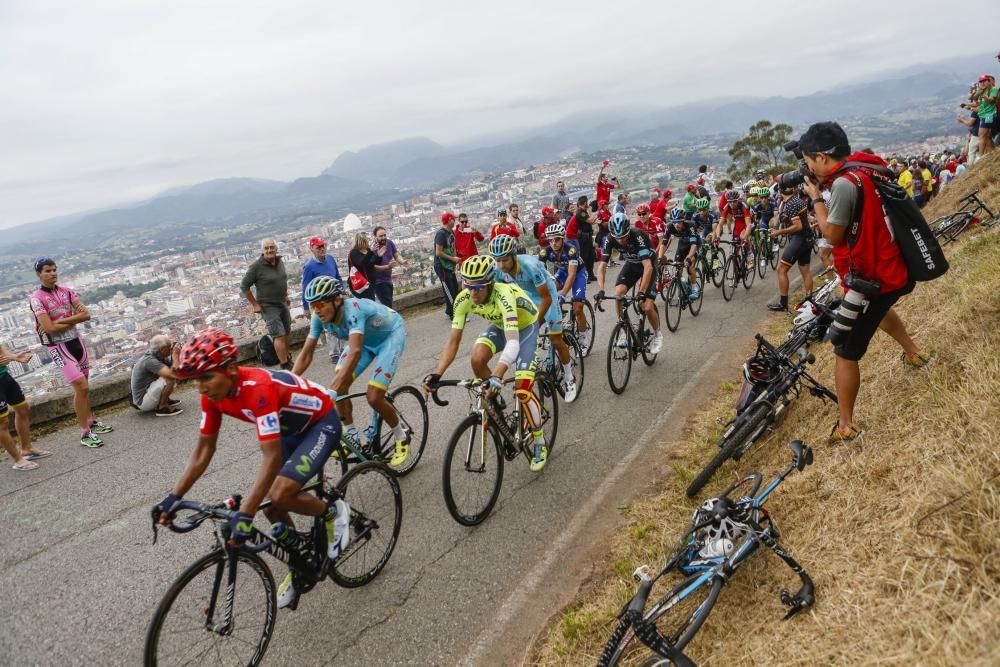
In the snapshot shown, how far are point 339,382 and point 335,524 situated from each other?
4.90 feet

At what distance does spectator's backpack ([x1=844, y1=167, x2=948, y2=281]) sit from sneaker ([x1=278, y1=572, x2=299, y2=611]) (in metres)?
4.58

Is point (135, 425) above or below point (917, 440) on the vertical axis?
below

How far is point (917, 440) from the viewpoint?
3.18 m

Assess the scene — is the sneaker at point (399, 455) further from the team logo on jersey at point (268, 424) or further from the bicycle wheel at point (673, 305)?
the bicycle wheel at point (673, 305)

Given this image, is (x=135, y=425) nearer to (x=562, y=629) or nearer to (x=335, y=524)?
(x=335, y=524)

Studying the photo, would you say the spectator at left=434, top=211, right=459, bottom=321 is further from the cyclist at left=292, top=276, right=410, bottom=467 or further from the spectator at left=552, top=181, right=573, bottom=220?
the cyclist at left=292, top=276, right=410, bottom=467

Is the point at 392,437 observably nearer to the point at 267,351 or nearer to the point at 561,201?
the point at 267,351

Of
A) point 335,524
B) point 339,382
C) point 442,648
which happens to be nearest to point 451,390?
point 339,382

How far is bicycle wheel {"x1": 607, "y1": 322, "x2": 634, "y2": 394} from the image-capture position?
711cm

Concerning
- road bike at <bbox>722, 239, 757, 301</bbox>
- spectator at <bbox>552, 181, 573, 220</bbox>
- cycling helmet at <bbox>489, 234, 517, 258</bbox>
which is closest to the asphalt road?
cycling helmet at <bbox>489, 234, 517, 258</bbox>

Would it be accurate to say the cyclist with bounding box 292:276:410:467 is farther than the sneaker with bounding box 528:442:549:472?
No

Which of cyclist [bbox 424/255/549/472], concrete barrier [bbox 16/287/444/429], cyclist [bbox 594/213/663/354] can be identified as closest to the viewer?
cyclist [bbox 424/255/549/472]

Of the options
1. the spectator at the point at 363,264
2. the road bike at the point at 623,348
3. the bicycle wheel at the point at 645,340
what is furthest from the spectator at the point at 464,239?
the bicycle wheel at the point at 645,340

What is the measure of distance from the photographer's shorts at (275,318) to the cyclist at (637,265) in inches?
215
